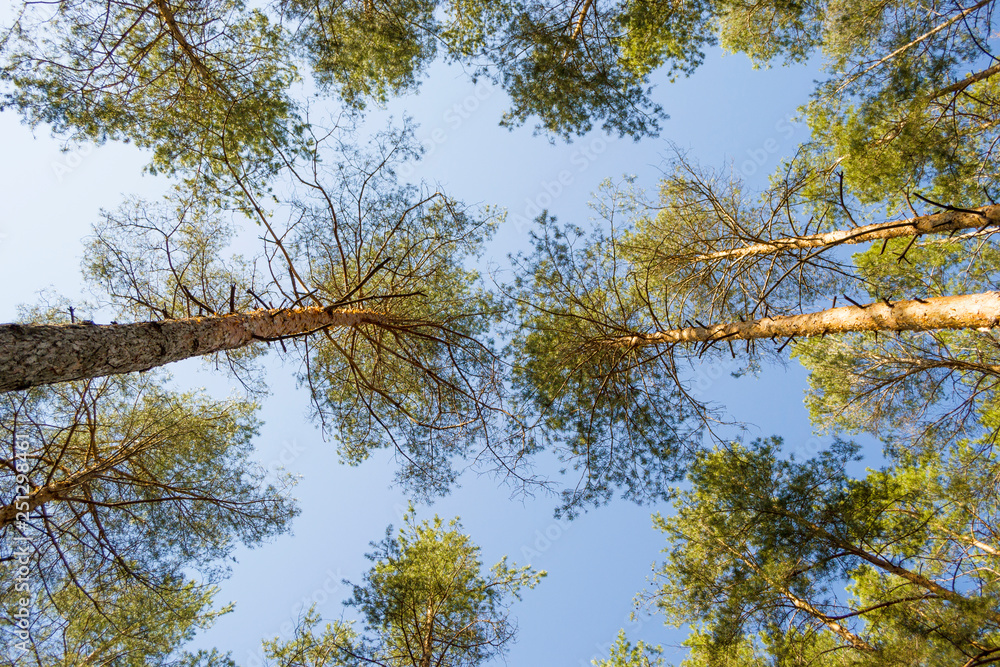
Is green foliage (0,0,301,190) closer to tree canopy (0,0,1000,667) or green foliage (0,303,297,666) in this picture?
tree canopy (0,0,1000,667)

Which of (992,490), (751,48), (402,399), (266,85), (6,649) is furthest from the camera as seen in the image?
(751,48)

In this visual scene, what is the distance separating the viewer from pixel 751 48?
22.3ft

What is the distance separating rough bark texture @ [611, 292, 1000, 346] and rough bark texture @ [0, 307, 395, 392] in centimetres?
376

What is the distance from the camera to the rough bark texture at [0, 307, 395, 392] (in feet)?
7.20

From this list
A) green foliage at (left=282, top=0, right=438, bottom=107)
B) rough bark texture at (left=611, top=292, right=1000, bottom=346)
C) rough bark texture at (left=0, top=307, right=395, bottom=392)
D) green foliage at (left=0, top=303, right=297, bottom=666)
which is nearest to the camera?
rough bark texture at (left=0, top=307, right=395, bottom=392)

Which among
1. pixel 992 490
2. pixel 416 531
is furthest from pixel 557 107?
Answer: pixel 992 490

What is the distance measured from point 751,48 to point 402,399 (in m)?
7.64

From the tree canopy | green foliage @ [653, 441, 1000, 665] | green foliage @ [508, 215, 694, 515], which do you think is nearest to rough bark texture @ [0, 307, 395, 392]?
the tree canopy

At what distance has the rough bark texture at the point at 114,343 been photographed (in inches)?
86.4

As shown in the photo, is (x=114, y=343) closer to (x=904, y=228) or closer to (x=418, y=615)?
(x=418, y=615)

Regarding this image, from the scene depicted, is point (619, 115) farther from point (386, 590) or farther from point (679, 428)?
point (386, 590)

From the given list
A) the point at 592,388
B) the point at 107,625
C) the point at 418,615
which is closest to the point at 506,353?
the point at 592,388

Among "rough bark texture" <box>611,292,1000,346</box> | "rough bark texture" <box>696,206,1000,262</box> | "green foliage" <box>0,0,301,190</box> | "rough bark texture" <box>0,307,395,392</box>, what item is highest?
"green foliage" <box>0,0,301,190</box>

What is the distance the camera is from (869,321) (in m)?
3.71
